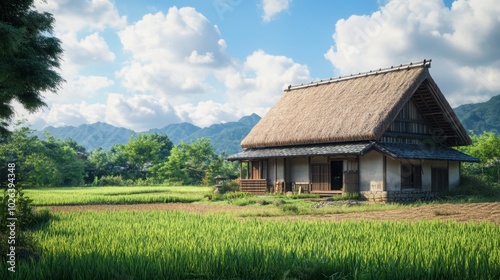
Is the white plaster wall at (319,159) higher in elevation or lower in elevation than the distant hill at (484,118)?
lower

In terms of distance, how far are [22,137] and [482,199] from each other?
37.2 m

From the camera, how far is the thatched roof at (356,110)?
1967cm

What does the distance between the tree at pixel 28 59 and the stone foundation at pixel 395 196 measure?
14.5 meters

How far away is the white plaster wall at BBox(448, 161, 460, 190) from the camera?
73.9 feet

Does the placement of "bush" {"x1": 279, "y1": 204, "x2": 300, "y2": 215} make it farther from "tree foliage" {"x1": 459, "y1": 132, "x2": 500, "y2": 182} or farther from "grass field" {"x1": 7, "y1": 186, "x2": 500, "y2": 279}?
"tree foliage" {"x1": 459, "y1": 132, "x2": 500, "y2": 182}

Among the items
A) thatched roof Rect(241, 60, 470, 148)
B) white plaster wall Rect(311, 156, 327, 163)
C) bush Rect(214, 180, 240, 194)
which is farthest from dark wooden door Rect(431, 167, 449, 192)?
bush Rect(214, 180, 240, 194)

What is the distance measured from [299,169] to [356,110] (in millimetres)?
3949

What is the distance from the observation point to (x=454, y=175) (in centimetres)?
2283

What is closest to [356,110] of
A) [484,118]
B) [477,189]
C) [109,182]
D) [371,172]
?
[371,172]

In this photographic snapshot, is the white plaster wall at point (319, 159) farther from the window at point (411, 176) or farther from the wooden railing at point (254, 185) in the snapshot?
the window at point (411, 176)

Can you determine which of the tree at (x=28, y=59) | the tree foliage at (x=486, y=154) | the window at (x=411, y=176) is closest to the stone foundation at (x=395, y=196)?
the window at (x=411, y=176)

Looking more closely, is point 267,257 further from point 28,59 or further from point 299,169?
point 299,169

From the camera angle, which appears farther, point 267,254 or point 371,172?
point 371,172

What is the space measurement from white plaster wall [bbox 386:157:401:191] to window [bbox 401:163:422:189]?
0.49 metres
